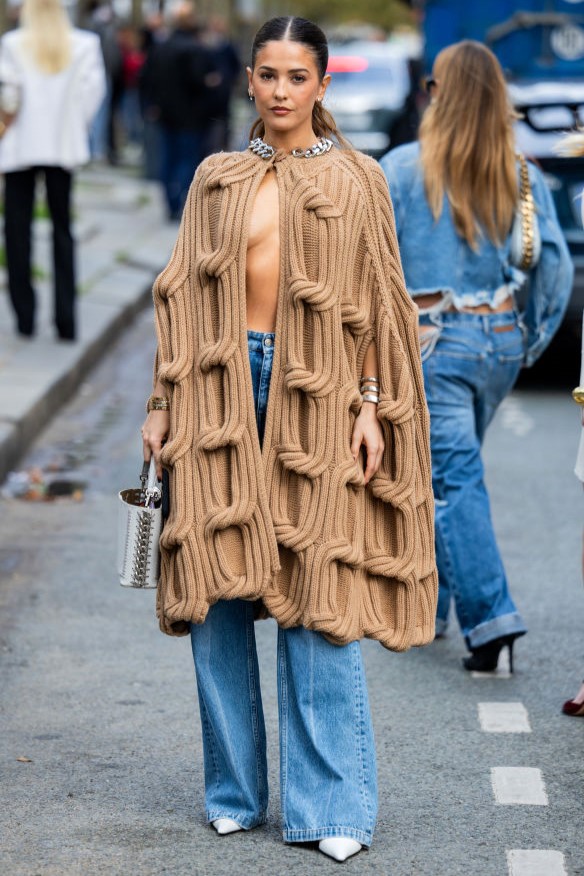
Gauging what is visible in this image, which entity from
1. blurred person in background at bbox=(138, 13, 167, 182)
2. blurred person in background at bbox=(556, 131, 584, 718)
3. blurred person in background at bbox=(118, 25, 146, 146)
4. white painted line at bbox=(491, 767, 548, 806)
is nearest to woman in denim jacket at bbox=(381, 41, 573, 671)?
blurred person in background at bbox=(556, 131, 584, 718)

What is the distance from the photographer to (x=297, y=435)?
3.74 metres

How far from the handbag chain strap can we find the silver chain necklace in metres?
1.69

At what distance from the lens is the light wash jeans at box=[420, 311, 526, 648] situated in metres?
5.37

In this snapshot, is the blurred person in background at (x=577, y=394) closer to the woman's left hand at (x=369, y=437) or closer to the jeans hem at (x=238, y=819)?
the woman's left hand at (x=369, y=437)

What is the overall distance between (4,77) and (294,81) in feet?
22.0

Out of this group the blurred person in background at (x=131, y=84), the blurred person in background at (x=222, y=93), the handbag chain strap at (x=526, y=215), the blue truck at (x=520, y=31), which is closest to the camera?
the handbag chain strap at (x=526, y=215)

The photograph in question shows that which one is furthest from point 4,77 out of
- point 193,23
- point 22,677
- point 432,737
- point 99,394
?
point 193,23

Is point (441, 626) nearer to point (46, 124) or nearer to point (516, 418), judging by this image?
point (516, 418)

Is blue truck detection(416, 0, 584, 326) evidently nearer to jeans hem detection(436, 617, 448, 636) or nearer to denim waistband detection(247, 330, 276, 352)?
jeans hem detection(436, 617, 448, 636)

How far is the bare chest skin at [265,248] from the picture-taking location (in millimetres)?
3750

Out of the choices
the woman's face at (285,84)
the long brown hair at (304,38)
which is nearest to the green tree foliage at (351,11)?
the long brown hair at (304,38)

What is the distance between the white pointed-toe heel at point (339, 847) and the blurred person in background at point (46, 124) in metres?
6.86

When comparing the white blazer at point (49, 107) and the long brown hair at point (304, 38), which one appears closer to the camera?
the long brown hair at point (304, 38)

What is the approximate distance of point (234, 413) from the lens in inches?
146
